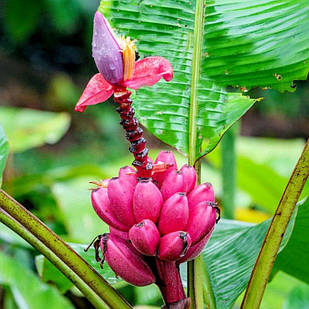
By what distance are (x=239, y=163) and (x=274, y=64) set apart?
832mm

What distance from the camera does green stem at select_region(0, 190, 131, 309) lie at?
1.73 ft

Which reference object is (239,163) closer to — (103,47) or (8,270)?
(8,270)

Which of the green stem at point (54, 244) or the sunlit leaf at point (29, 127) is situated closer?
the green stem at point (54, 244)

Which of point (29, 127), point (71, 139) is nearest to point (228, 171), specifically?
point (29, 127)

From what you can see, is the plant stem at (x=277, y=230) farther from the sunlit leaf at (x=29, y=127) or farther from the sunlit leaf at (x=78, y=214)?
the sunlit leaf at (x=29, y=127)

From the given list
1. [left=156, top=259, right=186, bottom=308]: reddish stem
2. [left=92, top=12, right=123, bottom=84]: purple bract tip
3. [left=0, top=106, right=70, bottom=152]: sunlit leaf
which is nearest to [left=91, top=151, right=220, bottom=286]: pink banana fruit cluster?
[left=156, top=259, right=186, bottom=308]: reddish stem

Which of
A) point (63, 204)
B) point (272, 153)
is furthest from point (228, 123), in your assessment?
point (272, 153)

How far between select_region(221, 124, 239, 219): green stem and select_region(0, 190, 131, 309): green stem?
72 centimetres

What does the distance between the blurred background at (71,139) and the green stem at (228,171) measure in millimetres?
15

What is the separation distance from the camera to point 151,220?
520 mm

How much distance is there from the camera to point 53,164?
392 cm

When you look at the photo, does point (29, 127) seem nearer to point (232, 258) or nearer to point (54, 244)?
point (232, 258)

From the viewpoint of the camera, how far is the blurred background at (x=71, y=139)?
1.34 m

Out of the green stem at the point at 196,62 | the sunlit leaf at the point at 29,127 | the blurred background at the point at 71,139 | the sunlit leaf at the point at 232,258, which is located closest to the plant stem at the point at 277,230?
the sunlit leaf at the point at 232,258
